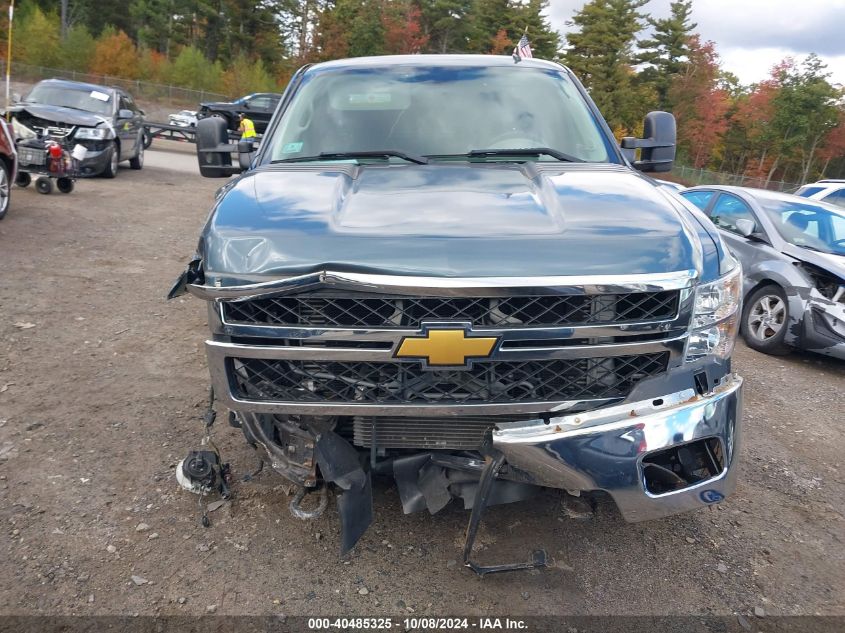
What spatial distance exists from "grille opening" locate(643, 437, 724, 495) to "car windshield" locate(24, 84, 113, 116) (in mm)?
13424

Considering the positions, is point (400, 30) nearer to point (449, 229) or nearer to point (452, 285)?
point (449, 229)

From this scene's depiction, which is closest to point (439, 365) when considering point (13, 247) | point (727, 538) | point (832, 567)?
point (727, 538)

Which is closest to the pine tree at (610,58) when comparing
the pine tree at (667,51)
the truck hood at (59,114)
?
the pine tree at (667,51)

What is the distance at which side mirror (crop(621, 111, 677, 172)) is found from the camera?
166 inches

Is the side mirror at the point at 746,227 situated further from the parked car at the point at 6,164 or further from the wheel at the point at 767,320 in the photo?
the parked car at the point at 6,164

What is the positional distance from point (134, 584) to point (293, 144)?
231cm

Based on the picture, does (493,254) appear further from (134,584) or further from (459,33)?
(459,33)

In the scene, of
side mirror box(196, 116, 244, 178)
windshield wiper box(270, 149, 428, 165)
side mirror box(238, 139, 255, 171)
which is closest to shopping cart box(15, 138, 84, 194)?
side mirror box(196, 116, 244, 178)

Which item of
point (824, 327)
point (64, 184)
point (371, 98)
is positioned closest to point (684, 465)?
point (371, 98)

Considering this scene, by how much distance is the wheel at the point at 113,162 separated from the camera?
1325 cm

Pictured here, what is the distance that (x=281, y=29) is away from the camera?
56375 mm

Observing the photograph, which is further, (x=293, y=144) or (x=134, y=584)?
(x=293, y=144)

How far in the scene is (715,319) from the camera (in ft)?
8.45

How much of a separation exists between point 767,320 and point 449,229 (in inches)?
198
